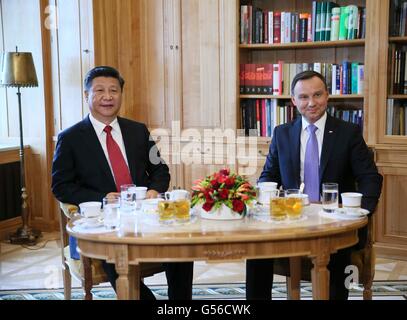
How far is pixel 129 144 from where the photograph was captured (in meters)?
2.90

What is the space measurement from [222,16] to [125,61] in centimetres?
93

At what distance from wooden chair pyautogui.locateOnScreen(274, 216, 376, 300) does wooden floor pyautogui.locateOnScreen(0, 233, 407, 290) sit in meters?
1.03

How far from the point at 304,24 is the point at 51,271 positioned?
2552 mm

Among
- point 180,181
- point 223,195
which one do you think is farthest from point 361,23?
point 223,195

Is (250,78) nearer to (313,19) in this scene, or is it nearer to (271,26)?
(271,26)

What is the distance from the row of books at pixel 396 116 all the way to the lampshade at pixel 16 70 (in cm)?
272

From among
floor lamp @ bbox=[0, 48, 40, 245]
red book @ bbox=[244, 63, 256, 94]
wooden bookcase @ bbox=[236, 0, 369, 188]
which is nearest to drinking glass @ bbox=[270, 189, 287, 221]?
wooden bookcase @ bbox=[236, 0, 369, 188]

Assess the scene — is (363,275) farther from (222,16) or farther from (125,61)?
(125,61)

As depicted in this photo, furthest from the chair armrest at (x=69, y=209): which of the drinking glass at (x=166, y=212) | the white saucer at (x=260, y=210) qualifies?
the white saucer at (x=260, y=210)

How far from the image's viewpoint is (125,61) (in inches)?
187

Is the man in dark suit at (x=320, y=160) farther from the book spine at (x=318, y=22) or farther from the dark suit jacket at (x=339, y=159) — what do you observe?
the book spine at (x=318, y=22)

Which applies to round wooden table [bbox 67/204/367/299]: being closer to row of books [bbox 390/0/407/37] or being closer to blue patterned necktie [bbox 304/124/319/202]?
blue patterned necktie [bbox 304/124/319/202]

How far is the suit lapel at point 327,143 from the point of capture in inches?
107

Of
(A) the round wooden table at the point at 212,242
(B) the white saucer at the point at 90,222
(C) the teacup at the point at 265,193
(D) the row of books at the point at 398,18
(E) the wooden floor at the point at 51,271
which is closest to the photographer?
(A) the round wooden table at the point at 212,242
